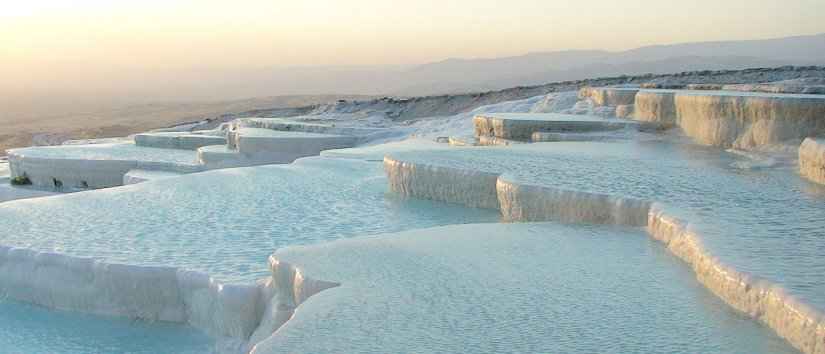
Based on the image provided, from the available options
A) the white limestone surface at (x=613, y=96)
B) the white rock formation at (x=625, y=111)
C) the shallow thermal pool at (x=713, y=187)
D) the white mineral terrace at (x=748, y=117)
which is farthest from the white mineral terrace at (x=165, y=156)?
the white mineral terrace at (x=748, y=117)

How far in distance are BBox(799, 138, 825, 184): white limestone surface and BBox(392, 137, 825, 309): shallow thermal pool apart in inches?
2.8

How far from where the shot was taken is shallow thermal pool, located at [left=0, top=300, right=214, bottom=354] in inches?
169

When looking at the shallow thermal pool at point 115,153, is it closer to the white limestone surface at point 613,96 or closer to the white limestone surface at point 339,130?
the white limestone surface at point 339,130

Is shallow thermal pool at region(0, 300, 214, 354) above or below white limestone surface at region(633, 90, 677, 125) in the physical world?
below

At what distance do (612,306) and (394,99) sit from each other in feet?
52.3

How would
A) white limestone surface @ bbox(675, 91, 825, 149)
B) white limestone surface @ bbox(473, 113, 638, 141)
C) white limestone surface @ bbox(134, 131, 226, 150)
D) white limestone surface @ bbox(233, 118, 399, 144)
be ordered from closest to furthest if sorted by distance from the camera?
white limestone surface @ bbox(675, 91, 825, 149), white limestone surface @ bbox(473, 113, 638, 141), white limestone surface @ bbox(233, 118, 399, 144), white limestone surface @ bbox(134, 131, 226, 150)

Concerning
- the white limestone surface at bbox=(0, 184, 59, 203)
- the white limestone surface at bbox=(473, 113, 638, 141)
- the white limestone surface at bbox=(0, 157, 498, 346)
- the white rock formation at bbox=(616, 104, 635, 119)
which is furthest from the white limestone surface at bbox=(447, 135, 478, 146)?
the white limestone surface at bbox=(0, 184, 59, 203)

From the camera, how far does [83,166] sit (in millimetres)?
10312

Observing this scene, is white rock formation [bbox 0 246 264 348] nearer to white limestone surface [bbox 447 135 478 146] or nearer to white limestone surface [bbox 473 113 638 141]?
white limestone surface [bbox 473 113 638 141]

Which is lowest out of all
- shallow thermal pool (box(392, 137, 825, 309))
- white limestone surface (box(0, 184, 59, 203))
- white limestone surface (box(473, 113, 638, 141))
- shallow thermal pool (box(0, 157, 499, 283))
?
white limestone surface (box(0, 184, 59, 203))

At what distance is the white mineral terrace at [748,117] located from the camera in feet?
21.0

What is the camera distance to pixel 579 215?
15.9 feet

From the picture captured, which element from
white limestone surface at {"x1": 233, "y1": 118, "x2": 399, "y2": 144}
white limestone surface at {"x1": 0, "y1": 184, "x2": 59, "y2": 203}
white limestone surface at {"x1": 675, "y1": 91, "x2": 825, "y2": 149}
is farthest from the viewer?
white limestone surface at {"x1": 233, "y1": 118, "x2": 399, "y2": 144}

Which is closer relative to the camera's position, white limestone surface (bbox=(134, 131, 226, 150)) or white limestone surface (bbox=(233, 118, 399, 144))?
white limestone surface (bbox=(233, 118, 399, 144))
